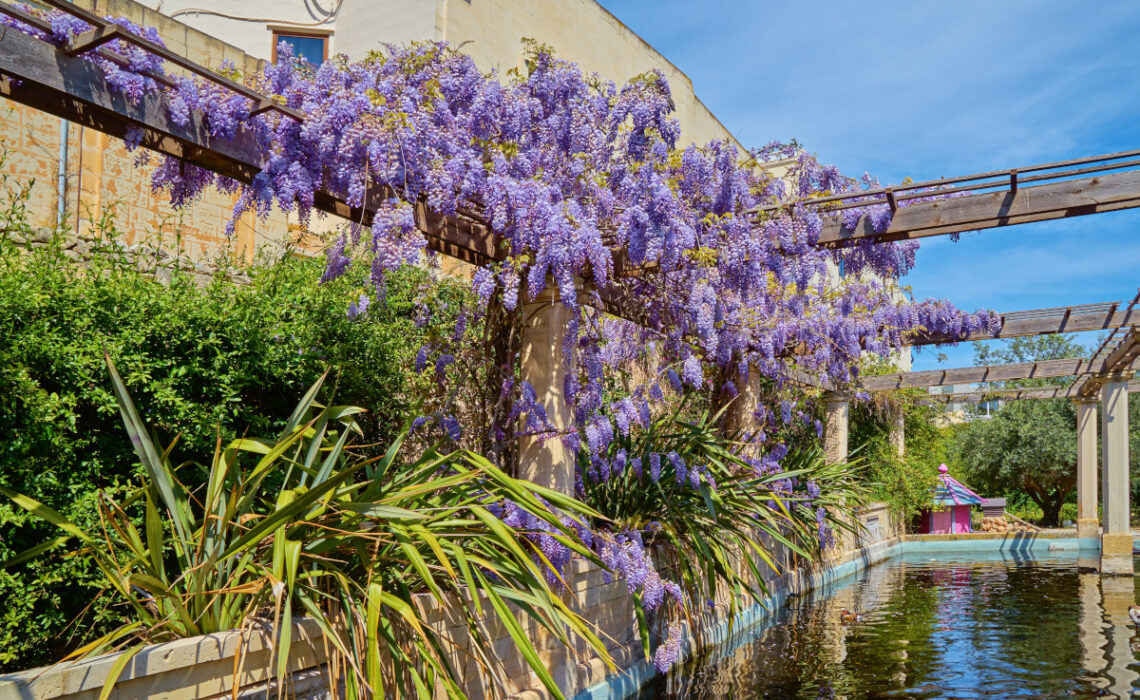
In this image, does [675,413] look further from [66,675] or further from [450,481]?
[66,675]

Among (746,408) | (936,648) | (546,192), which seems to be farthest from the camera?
(746,408)

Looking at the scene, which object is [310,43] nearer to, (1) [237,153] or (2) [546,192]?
(2) [546,192]

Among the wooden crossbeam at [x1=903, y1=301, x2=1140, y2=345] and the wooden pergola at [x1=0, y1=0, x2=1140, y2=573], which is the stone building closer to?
the wooden pergola at [x1=0, y1=0, x2=1140, y2=573]

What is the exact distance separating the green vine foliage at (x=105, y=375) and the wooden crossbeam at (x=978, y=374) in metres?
11.5

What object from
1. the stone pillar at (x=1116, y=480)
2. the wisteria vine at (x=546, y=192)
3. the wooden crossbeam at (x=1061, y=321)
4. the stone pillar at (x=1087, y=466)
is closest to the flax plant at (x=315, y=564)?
the wisteria vine at (x=546, y=192)

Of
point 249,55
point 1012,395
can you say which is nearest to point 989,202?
point 249,55

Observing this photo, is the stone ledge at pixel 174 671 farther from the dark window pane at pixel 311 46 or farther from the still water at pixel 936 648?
the dark window pane at pixel 311 46

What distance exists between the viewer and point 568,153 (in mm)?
5477

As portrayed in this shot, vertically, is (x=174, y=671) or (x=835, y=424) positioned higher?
(x=835, y=424)

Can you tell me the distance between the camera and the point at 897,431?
16766 mm

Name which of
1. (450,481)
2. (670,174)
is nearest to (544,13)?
(670,174)

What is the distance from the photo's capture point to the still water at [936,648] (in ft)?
19.4

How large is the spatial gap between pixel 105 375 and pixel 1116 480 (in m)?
13.4

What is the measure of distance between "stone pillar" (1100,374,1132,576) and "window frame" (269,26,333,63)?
12.3m
